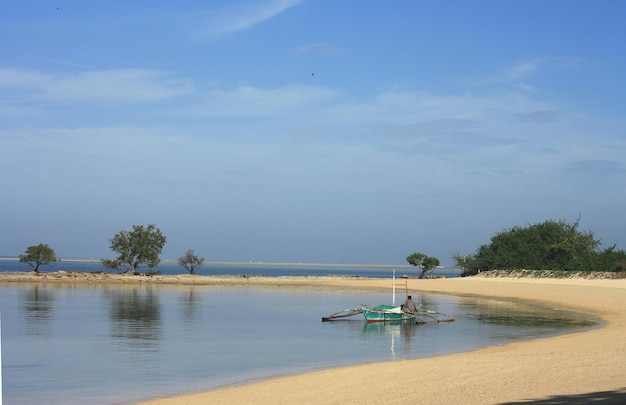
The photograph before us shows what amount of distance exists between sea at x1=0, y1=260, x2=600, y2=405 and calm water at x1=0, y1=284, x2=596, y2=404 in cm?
4

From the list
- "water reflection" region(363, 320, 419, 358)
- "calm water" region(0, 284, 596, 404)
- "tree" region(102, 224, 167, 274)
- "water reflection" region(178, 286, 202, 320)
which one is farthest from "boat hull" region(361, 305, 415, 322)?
"tree" region(102, 224, 167, 274)

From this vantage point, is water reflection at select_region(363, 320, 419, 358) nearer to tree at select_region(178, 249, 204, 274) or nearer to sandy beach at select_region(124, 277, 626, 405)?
sandy beach at select_region(124, 277, 626, 405)

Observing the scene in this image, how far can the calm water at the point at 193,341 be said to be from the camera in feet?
61.9

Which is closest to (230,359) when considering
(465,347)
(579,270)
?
(465,347)

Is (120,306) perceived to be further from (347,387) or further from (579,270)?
(579,270)

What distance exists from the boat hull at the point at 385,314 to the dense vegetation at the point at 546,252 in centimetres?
3780

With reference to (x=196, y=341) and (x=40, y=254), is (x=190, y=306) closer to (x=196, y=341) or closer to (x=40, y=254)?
(x=196, y=341)

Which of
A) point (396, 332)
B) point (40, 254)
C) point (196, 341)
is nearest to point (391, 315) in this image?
point (396, 332)

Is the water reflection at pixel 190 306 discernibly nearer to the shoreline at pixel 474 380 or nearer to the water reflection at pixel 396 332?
the water reflection at pixel 396 332

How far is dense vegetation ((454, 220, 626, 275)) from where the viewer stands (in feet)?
236

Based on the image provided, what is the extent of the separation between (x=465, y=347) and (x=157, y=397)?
12.7m

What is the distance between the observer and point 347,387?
51.1 feet

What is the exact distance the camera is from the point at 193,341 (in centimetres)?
2875

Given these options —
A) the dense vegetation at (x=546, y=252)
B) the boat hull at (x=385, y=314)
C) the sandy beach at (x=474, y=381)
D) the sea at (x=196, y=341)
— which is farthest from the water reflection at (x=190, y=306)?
the dense vegetation at (x=546, y=252)
